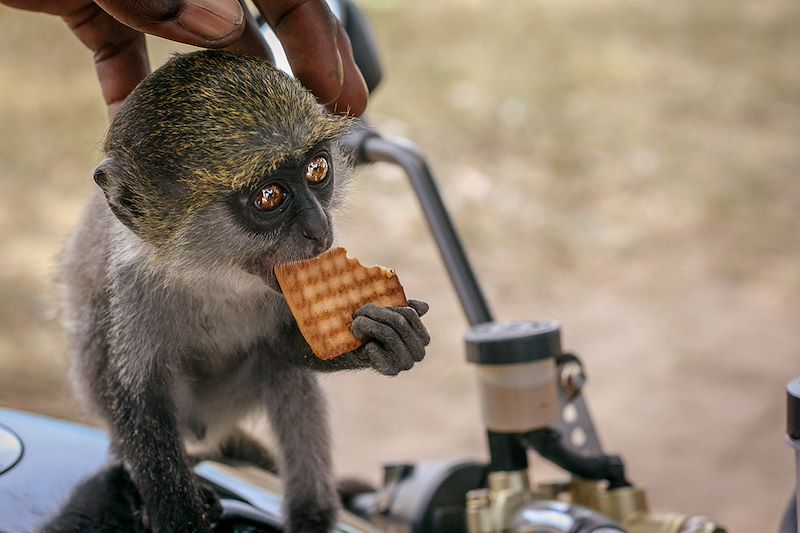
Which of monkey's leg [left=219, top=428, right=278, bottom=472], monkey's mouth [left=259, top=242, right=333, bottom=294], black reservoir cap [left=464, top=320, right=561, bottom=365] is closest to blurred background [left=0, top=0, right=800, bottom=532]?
monkey's leg [left=219, top=428, right=278, bottom=472]

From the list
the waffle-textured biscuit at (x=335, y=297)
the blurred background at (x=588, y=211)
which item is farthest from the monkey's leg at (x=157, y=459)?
the blurred background at (x=588, y=211)

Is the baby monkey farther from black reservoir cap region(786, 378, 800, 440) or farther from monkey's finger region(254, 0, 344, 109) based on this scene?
black reservoir cap region(786, 378, 800, 440)

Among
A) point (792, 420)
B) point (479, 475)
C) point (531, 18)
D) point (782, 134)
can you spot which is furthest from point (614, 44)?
point (792, 420)

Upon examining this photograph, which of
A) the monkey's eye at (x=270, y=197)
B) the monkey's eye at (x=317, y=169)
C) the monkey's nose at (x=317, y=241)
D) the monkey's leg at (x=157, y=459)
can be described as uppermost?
the monkey's eye at (x=317, y=169)

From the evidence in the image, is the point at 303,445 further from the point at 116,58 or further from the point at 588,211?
the point at 588,211

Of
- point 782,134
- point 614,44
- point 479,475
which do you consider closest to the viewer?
point 479,475

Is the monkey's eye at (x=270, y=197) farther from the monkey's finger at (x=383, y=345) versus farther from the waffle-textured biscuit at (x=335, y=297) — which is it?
the monkey's finger at (x=383, y=345)

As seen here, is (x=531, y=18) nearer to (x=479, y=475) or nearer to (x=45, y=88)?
(x=45, y=88)
